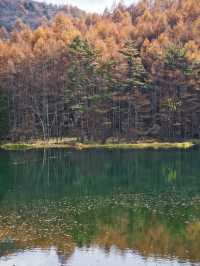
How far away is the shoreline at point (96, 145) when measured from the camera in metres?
78.4

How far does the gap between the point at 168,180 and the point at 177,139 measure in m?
39.7

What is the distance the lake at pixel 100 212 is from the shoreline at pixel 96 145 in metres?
16.0

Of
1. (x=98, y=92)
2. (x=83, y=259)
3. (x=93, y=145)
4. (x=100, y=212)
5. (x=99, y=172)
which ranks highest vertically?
(x=98, y=92)

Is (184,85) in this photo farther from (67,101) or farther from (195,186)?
(195,186)

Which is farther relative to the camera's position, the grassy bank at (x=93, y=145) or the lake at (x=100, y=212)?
the grassy bank at (x=93, y=145)

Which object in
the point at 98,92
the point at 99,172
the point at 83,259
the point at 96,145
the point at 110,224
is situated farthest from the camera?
the point at 98,92

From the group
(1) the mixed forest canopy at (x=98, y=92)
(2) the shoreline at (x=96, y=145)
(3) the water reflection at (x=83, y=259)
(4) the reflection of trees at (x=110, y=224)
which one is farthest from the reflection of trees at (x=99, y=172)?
(1) the mixed forest canopy at (x=98, y=92)

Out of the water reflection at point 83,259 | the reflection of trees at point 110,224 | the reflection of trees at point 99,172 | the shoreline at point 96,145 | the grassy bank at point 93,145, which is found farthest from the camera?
the grassy bank at point 93,145

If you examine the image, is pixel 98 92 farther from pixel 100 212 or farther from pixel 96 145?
pixel 100 212

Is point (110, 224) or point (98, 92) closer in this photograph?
→ point (110, 224)

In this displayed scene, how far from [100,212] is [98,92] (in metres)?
57.1

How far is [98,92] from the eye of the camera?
90125 millimetres

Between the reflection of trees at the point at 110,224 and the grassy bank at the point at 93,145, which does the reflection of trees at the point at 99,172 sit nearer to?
the reflection of trees at the point at 110,224

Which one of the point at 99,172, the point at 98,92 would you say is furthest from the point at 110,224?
the point at 98,92
